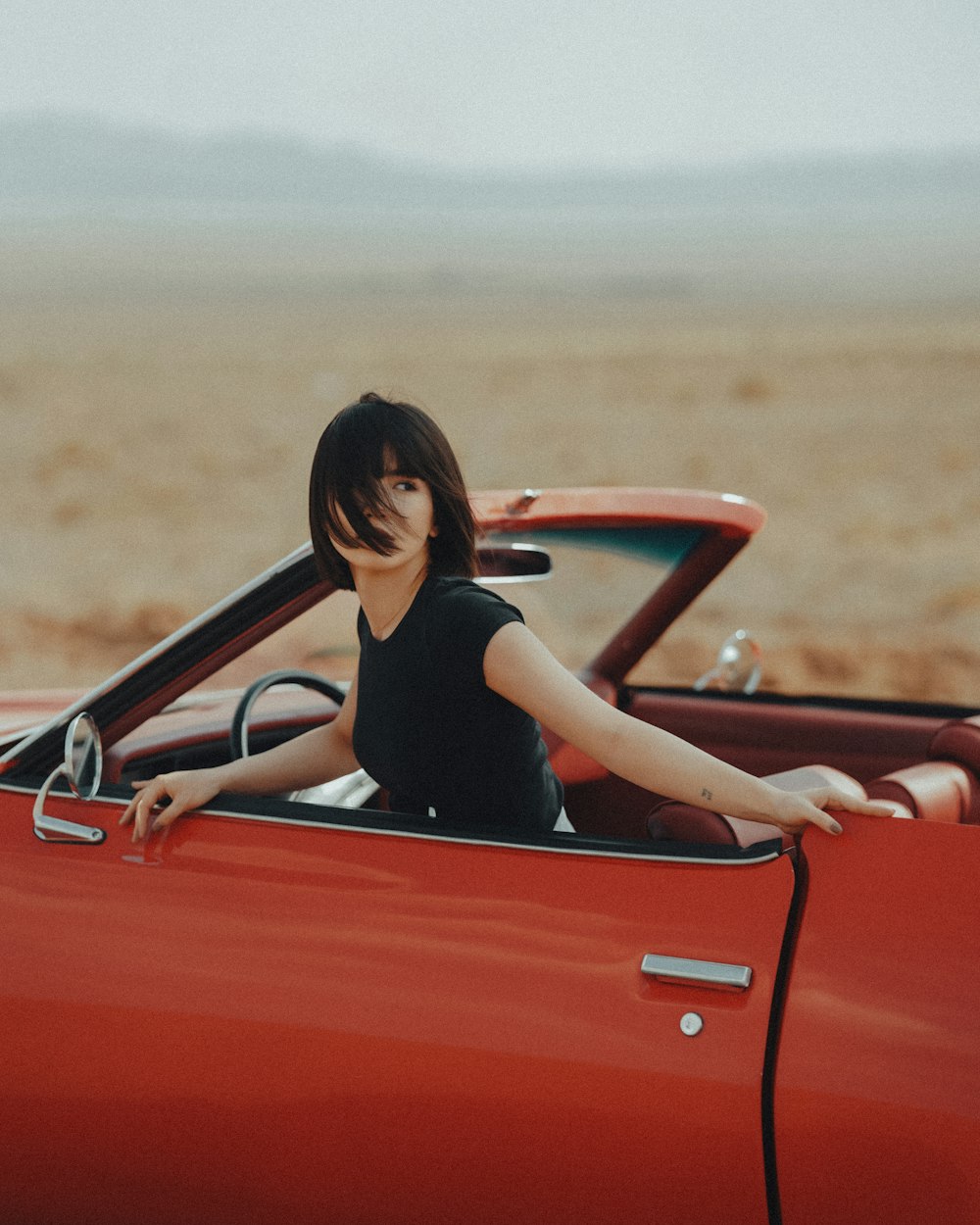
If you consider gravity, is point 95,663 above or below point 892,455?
below

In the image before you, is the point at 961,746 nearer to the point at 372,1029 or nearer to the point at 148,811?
the point at 372,1029

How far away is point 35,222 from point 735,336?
112 ft

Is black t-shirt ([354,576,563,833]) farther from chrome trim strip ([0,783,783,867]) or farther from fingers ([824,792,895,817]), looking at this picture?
fingers ([824,792,895,817])

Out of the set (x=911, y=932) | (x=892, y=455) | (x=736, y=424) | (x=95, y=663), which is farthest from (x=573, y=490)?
(x=736, y=424)

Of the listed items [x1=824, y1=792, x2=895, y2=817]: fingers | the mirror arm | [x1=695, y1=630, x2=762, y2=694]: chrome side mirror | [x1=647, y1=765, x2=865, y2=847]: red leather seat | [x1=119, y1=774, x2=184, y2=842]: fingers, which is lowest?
the mirror arm

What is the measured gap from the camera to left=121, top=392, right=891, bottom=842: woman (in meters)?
1.93

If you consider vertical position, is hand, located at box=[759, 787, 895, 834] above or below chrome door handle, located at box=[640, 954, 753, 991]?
above

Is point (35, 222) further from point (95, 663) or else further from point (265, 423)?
point (95, 663)

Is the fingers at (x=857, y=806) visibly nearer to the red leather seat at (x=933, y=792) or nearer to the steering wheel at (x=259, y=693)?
the red leather seat at (x=933, y=792)

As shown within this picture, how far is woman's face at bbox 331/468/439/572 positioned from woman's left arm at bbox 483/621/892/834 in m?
0.20

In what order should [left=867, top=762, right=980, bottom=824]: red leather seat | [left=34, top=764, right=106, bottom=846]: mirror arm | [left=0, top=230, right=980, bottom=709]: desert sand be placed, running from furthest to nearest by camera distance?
[left=0, top=230, right=980, bottom=709]: desert sand < [left=867, top=762, right=980, bottom=824]: red leather seat < [left=34, top=764, right=106, bottom=846]: mirror arm

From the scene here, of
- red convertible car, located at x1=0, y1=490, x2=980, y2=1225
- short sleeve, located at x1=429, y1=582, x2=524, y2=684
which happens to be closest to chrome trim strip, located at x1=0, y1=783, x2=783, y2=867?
red convertible car, located at x1=0, y1=490, x2=980, y2=1225

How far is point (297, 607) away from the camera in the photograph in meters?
2.28

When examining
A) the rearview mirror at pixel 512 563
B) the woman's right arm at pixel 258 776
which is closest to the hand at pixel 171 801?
the woman's right arm at pixel 258 776
